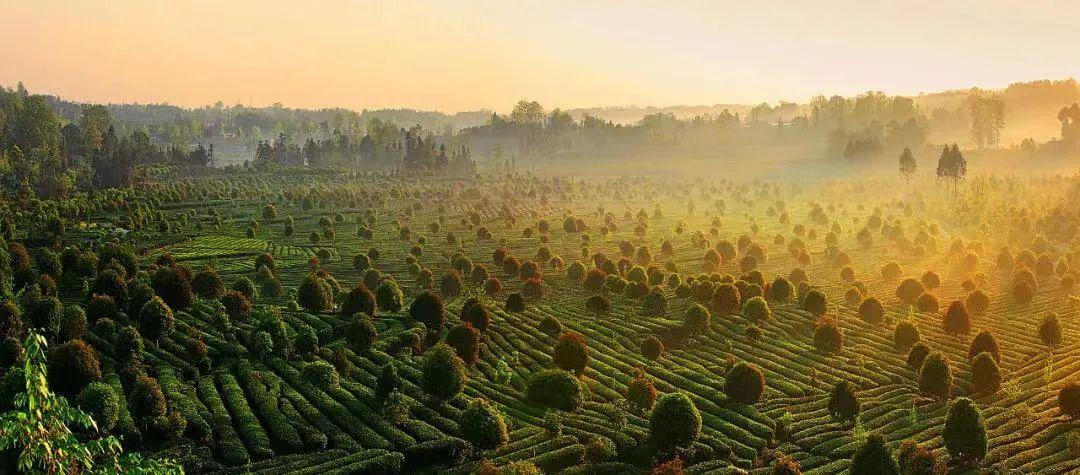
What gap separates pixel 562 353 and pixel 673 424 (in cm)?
1071

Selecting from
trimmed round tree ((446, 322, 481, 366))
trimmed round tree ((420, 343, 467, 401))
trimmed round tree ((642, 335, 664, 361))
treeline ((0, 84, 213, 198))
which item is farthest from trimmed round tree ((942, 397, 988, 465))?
treeline ((0, 84, 213, 198))

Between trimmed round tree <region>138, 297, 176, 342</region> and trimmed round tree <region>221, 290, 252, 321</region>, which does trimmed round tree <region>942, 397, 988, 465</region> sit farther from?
trimmed round tree <region>138, 297, 176, 342</region>

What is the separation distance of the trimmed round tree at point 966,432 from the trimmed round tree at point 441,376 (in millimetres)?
22814

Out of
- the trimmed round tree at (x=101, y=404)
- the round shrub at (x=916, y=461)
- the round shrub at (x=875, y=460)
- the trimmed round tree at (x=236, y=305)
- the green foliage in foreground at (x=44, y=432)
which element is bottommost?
the round shrub at (x=916, y=461)

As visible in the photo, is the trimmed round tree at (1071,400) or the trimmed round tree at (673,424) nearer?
the trimmed round tree at (673,424)

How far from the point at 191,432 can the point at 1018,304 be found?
5948cm

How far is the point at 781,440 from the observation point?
117 feet

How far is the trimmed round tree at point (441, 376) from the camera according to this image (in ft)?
126

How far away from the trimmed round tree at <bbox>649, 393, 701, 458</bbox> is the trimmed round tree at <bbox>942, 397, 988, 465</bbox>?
35.1 feet

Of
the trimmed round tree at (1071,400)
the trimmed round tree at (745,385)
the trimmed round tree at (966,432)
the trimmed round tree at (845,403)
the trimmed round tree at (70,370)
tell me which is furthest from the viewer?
the trimmed round tree at (745,385)

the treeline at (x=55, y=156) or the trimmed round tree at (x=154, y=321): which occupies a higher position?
the treeline at (x=55, y=156)

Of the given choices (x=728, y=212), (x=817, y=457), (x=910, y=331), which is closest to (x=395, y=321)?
(x=817, y=457)

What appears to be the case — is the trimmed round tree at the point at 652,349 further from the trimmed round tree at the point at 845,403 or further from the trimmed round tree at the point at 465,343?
the trimmed round tree at the point at 845,403

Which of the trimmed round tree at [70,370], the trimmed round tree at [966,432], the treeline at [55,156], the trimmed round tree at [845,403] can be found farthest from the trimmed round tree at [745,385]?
the treeline at [55,156]
